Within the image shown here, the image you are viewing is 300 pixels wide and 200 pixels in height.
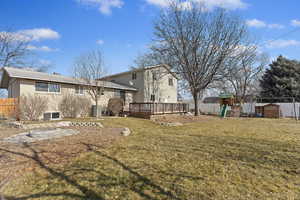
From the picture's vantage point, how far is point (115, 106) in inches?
604

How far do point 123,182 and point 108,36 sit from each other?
14.8m

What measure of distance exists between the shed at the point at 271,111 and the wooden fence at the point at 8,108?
22866 mm

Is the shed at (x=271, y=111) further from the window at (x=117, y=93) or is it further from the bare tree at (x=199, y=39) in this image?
the window at (x=117, y=93)

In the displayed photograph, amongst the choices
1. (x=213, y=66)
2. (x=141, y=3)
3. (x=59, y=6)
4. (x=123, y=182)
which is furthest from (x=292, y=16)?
(x=59, y=6)

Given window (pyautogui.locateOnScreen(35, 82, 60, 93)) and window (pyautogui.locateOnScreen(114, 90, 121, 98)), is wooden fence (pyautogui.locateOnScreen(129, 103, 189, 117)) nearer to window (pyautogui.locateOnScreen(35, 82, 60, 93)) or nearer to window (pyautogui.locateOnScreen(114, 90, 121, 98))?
window (pyautogui.locateOnScreen(114, 90, 121, 98))

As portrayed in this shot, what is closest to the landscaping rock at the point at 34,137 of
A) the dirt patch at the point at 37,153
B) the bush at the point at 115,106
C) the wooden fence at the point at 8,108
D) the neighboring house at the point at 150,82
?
the dirt patch at the point at 37,153

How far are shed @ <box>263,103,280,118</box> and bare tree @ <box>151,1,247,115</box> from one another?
7.19m

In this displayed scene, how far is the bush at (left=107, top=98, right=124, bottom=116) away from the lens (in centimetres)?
1537

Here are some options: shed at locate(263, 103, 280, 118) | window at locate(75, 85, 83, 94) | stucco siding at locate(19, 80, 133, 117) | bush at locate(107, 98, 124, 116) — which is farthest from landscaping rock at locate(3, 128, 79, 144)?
shed at locate(263, 103, 280, 118)

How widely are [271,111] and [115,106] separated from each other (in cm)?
1680

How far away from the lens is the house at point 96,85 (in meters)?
11.6

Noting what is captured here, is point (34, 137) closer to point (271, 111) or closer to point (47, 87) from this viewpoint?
point (47, 87)

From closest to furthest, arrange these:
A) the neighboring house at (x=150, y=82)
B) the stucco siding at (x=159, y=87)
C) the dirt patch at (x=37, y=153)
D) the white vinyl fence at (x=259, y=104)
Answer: the dirt patch at (x=37, y=153), the white vinyl fence at (x=259, y=104), the neighboring house at (x=150, y=82), the stucco siding at (x=159, y=87)

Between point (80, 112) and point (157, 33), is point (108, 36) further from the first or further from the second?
point (80, 112)
